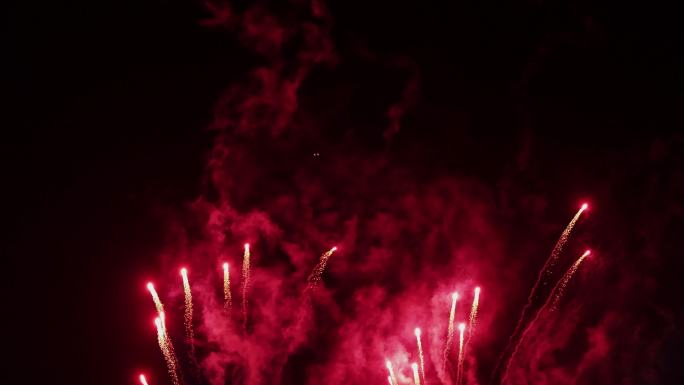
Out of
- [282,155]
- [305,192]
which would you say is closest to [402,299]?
[305,192]

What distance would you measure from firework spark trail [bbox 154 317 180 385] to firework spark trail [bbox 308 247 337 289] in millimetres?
2483

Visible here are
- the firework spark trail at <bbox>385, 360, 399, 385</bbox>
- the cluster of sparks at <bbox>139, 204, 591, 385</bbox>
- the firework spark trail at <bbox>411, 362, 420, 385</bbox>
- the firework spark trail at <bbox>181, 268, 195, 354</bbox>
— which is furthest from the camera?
the firework spark trail at <bbox>385, 360, 399, 385</bbox>

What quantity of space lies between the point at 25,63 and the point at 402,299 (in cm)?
697

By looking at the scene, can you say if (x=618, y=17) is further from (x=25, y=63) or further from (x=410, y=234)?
(x=25, y=63)

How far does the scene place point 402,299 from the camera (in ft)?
28.3

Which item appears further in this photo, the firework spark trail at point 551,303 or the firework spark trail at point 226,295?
the firework spark trail at point 551,303

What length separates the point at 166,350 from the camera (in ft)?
28.2

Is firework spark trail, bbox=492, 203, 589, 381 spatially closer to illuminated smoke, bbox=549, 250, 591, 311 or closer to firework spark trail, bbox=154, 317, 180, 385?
illuminated smoke, bbox=549, 250, 591, 311

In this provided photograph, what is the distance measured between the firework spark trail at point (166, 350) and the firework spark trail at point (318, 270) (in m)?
2.48

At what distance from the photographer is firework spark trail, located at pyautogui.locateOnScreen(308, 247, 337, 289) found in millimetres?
8570

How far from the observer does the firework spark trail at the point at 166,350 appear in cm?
848

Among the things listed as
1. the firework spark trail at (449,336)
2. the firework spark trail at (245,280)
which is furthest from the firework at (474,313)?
the firework spark trail at (245,280)

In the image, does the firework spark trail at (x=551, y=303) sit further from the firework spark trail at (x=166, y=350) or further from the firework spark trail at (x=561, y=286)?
the firework spark trail at (x=166, y=350)

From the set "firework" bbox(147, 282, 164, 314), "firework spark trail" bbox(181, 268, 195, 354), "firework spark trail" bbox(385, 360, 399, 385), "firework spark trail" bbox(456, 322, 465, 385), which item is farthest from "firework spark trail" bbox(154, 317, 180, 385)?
"firework spark trail" bbox(456, 322, 465, 385)
